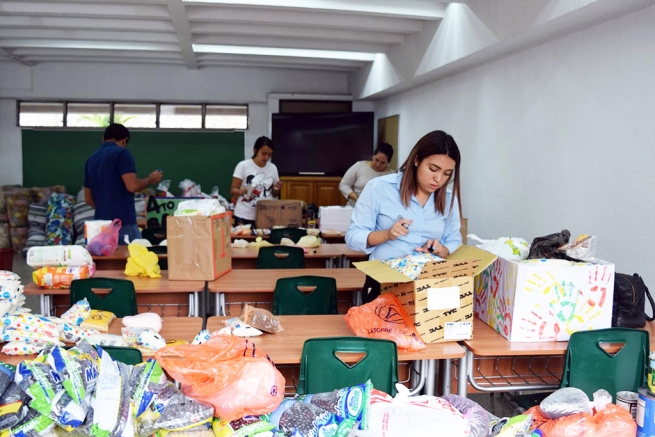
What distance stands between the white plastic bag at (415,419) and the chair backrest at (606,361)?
0.86 meters

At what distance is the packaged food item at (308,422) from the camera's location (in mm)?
1609

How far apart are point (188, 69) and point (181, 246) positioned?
6.92 metres

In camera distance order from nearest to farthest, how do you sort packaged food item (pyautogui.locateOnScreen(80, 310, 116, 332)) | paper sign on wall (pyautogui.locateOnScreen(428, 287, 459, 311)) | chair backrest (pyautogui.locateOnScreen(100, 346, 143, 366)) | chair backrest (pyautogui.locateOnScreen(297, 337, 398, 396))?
chair backrest (pyautogui.locateOnScreen(100, 346, 143, 366)) → chair backrest (pyautogui.locateOnScreen(297, 337, 398, 396)) → paper sign on wall (pyautogui.locateOnScreen(428, 287, 459, 311)) → packaged food item (pyautogui.locateOnScreen(80, 310, 116, 332))

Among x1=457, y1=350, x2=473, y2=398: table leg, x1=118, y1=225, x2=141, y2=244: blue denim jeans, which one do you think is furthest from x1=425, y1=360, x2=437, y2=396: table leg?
x1=118, y1=225, x2=141, y2=244: blue denim jeans

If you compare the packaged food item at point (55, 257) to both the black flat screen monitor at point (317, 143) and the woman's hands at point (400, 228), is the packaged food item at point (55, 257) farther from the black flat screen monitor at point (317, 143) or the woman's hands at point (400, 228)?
the black flat screen monitor at point (317, 143)

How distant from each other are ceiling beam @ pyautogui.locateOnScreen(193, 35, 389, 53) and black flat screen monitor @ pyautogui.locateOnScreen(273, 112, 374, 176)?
1895mm

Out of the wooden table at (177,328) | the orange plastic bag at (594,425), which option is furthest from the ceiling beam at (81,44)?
the orange plastic bag at (594,425)

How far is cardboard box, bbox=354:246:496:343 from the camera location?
229cm

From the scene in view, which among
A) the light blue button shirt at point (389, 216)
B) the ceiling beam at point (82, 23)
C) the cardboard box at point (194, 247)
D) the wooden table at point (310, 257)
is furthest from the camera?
the ceiling beam at point (82, 23)

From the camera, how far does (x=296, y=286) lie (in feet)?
11.1

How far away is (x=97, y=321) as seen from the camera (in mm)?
2605

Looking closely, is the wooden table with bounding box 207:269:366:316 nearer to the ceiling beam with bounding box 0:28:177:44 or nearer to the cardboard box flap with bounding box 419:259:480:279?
the cardboard box flap with bounding box 419:259:480:279

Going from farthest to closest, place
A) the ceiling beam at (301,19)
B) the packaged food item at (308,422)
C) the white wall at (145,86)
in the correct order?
the white wall at (145,86), the ceiling beam at (301,19), the packaged food item at (308,422)

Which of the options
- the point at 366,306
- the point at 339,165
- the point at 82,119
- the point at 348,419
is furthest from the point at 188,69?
the point at 348,419
